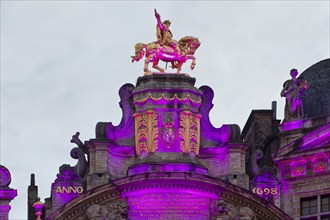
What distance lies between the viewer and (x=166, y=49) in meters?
53.7

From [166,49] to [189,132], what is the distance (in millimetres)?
2504

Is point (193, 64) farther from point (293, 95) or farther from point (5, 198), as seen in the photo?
point (5, 198)

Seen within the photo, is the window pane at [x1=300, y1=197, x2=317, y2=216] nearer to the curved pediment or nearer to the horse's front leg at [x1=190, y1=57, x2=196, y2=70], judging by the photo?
the curved pediment

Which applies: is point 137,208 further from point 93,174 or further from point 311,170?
point 311,170

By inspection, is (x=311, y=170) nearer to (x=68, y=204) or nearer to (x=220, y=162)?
(x=220, y=162)

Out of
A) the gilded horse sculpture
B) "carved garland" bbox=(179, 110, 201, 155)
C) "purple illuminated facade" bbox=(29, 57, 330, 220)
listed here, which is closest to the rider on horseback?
the gilded horse sculpture

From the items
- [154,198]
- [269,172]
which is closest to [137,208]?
[154,198]

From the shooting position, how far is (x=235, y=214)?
172 feet

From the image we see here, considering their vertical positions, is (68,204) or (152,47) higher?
(152,47)

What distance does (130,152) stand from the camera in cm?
5300

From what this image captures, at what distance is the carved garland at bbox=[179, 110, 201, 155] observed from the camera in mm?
52812

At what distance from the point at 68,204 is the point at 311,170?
6.87m

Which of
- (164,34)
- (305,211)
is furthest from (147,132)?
(305,211)

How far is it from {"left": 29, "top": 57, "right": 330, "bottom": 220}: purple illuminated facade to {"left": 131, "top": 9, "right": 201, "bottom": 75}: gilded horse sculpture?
1.53ft
